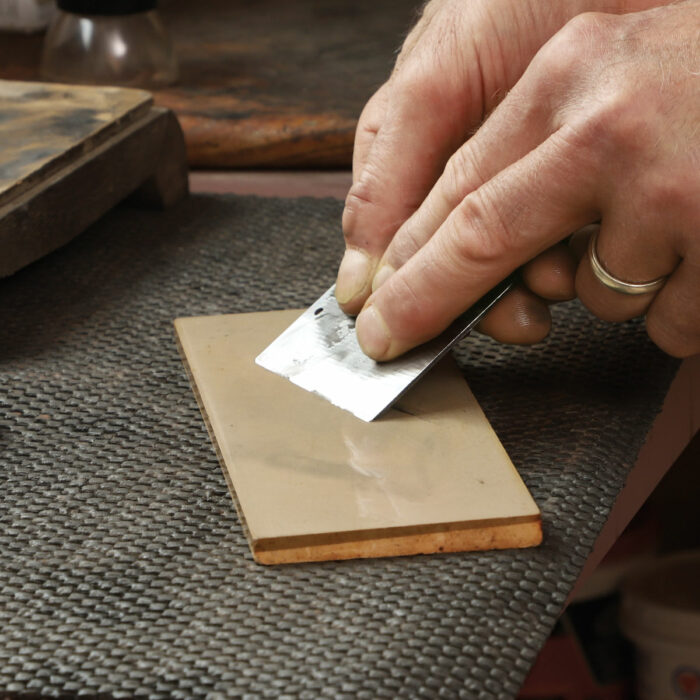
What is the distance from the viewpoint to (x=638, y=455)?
1.95 ft

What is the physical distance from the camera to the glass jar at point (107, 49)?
1170mm

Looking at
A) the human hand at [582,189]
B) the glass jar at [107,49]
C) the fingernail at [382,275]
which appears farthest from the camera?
the glass jar at [107,49]

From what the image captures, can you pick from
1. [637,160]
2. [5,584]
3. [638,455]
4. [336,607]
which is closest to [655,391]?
[638,455]

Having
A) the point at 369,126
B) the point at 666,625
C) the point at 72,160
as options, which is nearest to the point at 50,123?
the point at 72,160

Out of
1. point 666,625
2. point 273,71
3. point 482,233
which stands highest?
point 482,233

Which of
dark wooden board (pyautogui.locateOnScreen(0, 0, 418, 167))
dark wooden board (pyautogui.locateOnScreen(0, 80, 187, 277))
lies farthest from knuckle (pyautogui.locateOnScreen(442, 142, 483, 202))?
dark wooden board (pyautogui.locateOnScreen(0, 0, 418, 167))

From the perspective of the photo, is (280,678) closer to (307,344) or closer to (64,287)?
(307,344)

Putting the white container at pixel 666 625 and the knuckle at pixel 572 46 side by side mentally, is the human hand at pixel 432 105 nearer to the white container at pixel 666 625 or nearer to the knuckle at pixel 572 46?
the knuckle at pixel 572 46

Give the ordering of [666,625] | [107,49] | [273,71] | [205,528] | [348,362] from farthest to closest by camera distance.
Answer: [273,71] → [107,49] → [666,625] → [348,362] → [205,528]

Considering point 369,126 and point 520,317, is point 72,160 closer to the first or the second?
point 369,126

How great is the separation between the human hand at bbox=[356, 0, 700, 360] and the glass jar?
26.7 inches

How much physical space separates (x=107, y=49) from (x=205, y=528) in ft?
2.70

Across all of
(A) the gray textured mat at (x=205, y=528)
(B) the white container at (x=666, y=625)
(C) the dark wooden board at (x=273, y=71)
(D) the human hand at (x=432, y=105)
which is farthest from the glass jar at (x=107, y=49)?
→ (B) the white container at (x=666, y=625)

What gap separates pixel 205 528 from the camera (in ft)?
1.66
